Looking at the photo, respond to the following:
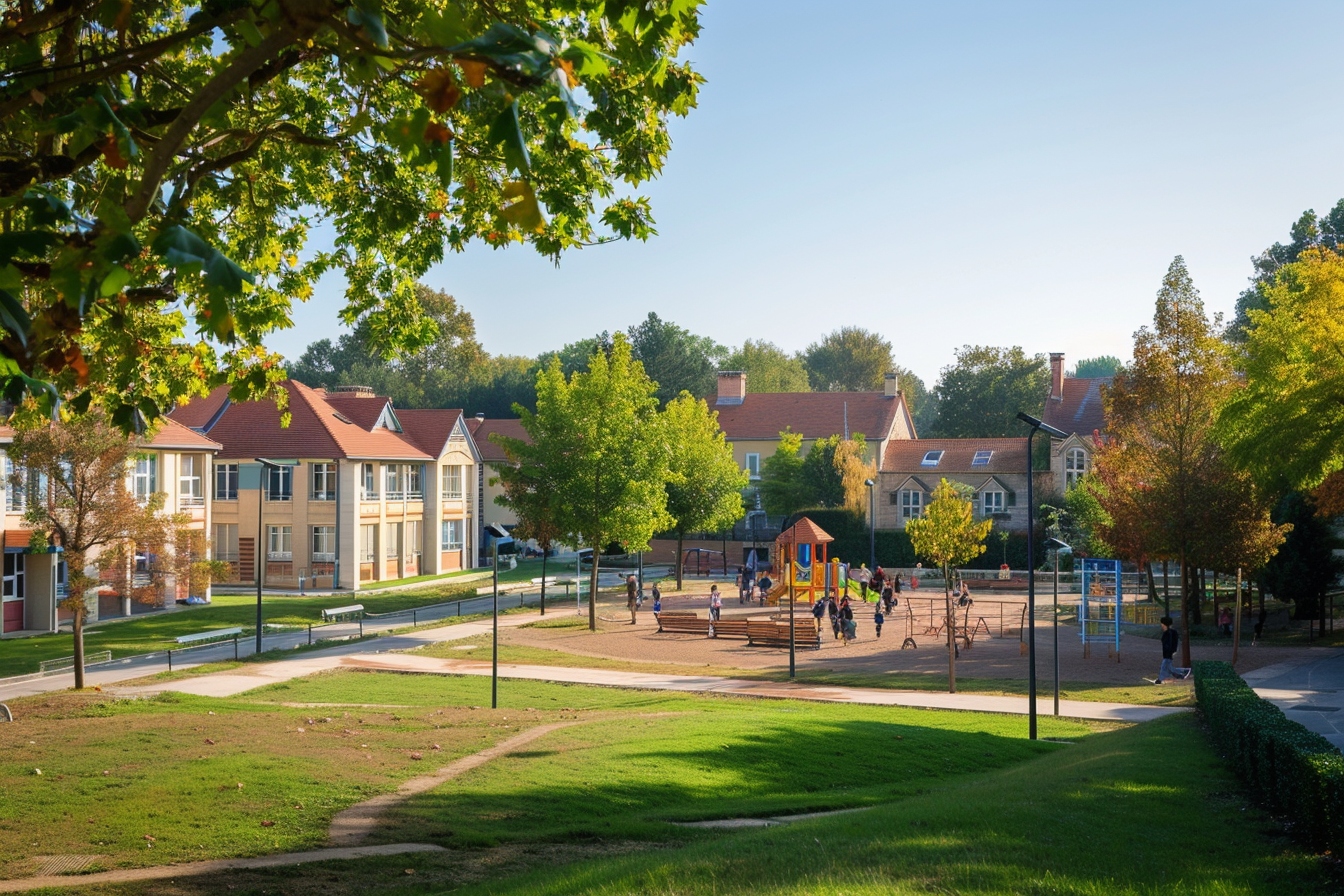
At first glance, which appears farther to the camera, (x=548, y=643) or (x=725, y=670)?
(x=548, y=643)

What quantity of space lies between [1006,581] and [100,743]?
4902 cm

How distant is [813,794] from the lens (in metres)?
15.1

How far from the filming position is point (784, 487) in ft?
222

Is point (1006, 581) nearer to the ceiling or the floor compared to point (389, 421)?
nearer to the floor

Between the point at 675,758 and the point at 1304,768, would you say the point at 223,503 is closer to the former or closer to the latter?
the point at 675,758

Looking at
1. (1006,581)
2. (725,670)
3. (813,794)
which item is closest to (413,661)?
(725,670)

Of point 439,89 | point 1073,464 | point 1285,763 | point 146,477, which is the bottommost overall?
point 1285,763

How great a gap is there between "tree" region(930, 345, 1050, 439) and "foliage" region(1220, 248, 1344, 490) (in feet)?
192

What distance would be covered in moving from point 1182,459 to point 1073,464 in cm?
3484

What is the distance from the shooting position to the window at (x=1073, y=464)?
6638 cm

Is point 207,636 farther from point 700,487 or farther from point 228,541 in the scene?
point 700,487

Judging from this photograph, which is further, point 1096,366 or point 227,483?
point 1096,366

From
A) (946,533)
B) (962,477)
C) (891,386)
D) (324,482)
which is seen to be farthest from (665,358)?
(946,533)

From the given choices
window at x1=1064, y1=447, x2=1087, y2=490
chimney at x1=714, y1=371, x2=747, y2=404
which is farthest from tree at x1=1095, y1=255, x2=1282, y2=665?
chimney at x1=714, y1=371, x2=747, y2=404
